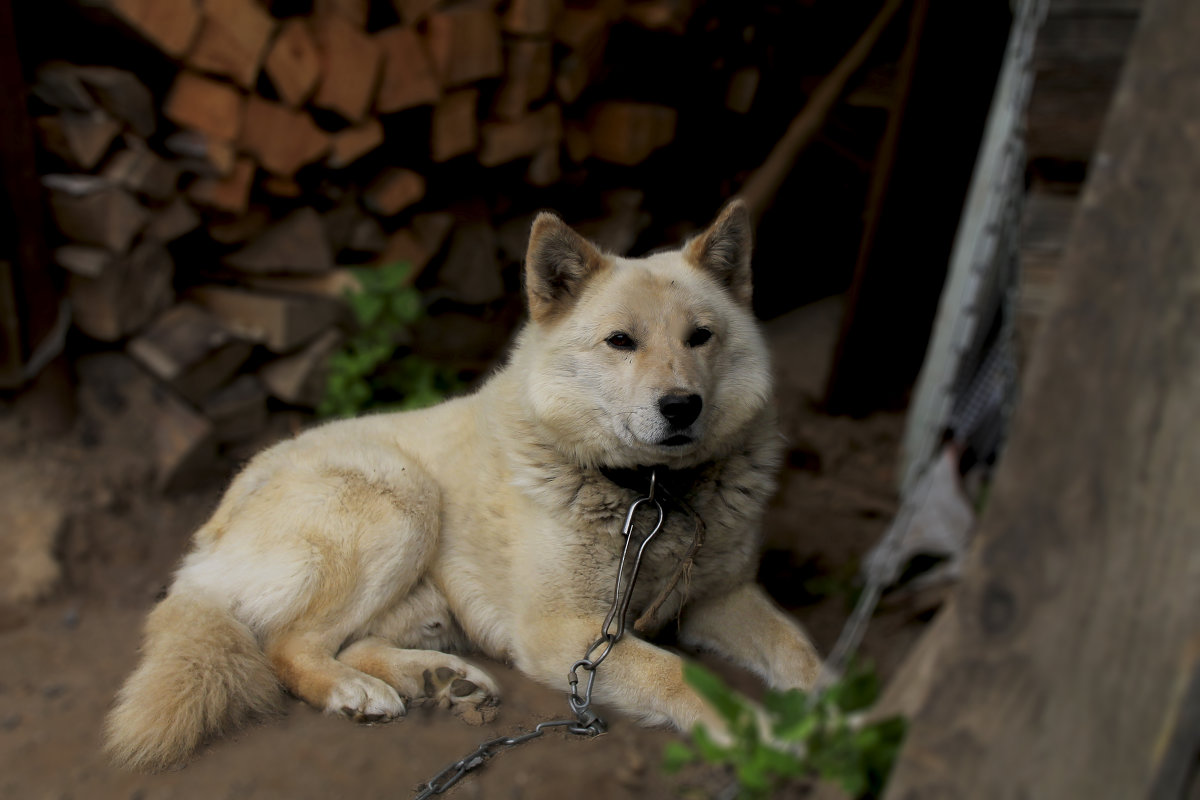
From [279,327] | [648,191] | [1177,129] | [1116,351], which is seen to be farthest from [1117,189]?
[648,191]

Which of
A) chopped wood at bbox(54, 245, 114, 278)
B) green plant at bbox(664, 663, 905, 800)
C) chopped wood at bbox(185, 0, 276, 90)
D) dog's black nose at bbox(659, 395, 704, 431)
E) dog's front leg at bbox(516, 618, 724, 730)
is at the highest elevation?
chopped wood at bbox(185, 0, 276, 90)

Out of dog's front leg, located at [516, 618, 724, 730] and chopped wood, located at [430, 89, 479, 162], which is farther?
chopped wood, located at [430, 89, 479, 162]

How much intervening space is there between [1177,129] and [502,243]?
159 inches

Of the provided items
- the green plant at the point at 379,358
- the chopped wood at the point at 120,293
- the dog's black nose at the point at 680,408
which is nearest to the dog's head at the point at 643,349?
the dog's black nose at the point at 680,408

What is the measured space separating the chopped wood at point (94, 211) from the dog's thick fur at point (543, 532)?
5.11 feet

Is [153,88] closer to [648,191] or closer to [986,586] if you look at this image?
[648,191]

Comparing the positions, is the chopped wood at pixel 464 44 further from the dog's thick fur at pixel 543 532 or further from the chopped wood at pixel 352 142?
the dog's thick fur at pixel 543 532

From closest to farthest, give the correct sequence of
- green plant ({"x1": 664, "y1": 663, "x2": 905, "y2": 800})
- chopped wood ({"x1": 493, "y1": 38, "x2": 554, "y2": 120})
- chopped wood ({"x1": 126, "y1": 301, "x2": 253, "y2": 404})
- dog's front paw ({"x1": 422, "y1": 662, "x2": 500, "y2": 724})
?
green plant ({"x1": 664, "y1": 663, "x2": 905, "y2": 800})
dog's front paw ({"x1": 422, "y1": 662, "x2": 500, "y2": 724})
chopped wood ({"x1": 126, "y1": 301, "x2": 253, "y2": 404})
chopped wood ({"x1": 493, "y1": 38, "x2": 554, "y2": 120})

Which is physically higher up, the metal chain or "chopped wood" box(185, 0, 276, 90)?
"chopped wood" box(185, 0, 276, 90)

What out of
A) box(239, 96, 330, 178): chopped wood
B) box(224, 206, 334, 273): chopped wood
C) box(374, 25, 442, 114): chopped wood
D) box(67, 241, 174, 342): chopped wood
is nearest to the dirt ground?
box(67, 241, 174, 342): chopped wood

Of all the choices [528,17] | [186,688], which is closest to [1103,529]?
[186,688]

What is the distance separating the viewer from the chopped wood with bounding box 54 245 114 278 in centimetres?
367

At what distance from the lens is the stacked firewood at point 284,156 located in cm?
359

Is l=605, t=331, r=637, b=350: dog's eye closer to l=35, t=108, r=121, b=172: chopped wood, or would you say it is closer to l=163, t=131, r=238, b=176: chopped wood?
l=163, t=131, r=238, b=176: chopped wood
